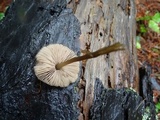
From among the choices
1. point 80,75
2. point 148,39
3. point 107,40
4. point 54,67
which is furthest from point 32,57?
point 148,39

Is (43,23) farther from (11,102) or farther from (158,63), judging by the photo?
(158,63)

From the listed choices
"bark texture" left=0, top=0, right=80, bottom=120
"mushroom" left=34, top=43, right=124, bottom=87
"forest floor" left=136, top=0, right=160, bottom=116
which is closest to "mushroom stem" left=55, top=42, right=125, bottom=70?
"mushroom" left=34, top=43, right=124, bottom=87

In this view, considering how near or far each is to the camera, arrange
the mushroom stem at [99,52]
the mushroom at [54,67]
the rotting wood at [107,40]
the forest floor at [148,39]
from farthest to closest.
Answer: the forest floor at [148,39] < the rotting wood at [107,40] < the mushroom at [54,67] < the mushroom stem at [99,52]

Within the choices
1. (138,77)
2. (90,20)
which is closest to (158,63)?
(138,77)

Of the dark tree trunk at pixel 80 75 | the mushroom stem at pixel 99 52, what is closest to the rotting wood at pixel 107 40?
the dark tree trunk at pixel 80 75

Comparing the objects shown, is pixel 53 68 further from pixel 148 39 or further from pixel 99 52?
pixel 148 39

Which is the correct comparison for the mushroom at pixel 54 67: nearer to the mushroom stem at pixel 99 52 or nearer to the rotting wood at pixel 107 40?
the mushroom stem at pixel 99 52

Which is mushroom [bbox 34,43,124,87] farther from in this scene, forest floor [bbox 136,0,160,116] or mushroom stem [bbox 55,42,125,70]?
forest floor [bbox 136,0,160,116]

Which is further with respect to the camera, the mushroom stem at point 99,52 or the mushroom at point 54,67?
the mushroom at point 54,67
